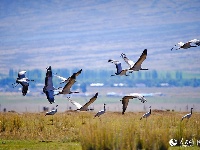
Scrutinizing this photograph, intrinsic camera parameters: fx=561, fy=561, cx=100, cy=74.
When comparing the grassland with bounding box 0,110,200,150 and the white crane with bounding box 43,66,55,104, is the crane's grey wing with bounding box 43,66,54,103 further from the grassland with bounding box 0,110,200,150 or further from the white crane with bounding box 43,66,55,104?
the grassland with bounding box 0,110,200,150

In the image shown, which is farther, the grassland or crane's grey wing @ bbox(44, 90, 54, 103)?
crane's grey wing @ bbox(44, 90, 54, 103)

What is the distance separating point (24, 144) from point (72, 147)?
250 cm

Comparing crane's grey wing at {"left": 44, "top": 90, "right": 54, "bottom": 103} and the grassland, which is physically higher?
crane's grey wing at {"left": 44, "top": 90, "right": 54, "bottom": 103}

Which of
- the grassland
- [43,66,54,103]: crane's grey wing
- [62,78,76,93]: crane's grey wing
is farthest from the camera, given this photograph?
[62,78,76,93]: crane's grey wing

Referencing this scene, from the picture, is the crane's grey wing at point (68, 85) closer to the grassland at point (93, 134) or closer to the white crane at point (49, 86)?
the white crane at point (49, 86)

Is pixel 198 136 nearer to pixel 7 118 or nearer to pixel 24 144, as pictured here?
pixel 24 144

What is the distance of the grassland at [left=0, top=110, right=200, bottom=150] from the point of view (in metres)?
18.7

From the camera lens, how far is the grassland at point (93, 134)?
61.3 feet

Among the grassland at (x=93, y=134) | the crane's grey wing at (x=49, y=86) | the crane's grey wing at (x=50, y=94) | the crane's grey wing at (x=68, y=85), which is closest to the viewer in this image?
the grassland at (x=93, y=134)

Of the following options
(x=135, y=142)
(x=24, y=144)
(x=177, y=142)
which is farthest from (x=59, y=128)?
(x=135, y=142)

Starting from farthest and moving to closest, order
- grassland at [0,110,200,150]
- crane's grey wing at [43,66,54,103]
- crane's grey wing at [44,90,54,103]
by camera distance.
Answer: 1. crane's grey wing at [43,66,54,103]
2. crane's grey wing at [44,90,54,103]
3. grassland at [0,110,200,150]

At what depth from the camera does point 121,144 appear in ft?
59.2

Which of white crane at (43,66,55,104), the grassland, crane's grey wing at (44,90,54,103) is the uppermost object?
white crane at (43,66,55,104)

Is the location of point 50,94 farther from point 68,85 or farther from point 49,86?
point 68,85
